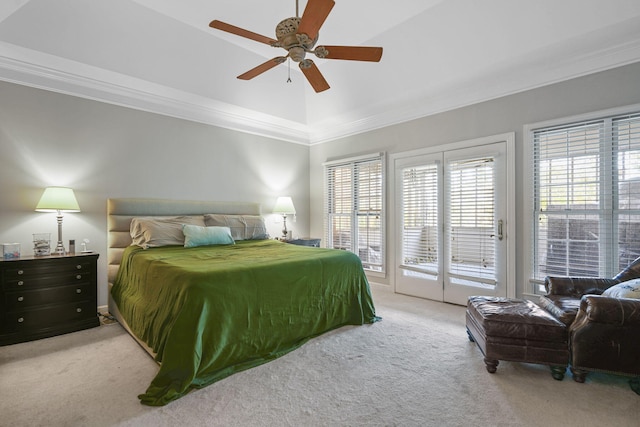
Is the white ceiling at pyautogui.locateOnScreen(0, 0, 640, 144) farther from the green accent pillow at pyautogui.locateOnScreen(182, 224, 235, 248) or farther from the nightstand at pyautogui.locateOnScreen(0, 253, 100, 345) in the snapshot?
the nightstand at pyautogui.locateOnScreen(0, 253, 100, 345)

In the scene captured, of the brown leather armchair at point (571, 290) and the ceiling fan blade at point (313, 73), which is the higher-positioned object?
the ceiling fan blade at point (313, 73)

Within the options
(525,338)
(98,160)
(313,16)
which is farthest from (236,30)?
(525,338)

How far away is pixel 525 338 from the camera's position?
2.21m

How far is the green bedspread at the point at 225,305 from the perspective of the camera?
206 cm

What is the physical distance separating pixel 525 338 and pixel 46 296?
4.30m

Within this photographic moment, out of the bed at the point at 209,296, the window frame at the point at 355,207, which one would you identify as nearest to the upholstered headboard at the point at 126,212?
the bed at the point at 209,296

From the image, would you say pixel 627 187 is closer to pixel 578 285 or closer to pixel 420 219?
pixel 578 285

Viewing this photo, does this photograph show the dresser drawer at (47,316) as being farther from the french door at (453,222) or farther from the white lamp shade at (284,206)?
the french door at (453,222)

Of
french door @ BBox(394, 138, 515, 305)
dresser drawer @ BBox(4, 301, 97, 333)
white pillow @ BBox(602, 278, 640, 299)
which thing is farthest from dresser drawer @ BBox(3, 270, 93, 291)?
white pillow @ BBox(602, 278, 640, 299)

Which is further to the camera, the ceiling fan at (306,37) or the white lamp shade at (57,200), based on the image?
the white lamp shade at (57,200)

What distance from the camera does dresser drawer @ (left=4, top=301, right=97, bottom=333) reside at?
2854 mm

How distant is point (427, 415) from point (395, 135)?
12.7 ft

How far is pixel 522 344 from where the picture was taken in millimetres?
2223

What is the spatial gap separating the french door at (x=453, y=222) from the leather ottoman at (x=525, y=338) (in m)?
1.50
